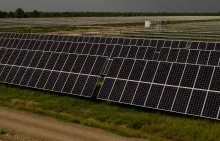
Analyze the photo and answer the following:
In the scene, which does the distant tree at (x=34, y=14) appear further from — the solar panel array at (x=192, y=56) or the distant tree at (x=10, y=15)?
the solar panel array at (x=192, y=56)

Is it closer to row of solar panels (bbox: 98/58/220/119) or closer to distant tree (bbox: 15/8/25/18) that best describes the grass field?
row of solar panels (bbox: 98/58/220/119)

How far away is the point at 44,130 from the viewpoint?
15773 millimetres

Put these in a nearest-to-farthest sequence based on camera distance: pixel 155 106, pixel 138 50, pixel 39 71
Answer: pixel 155 106 → pixel 39 71 → pixel 138 50

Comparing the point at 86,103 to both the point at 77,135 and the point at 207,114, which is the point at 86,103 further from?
the point at 207,114

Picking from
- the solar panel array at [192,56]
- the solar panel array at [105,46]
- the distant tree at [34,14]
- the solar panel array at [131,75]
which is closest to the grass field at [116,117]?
the solar panel array at [131,75]

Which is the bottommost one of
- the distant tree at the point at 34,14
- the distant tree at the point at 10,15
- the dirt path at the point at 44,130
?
the dirt path at the point at 44,130

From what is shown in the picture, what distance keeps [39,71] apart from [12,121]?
635 centimetres

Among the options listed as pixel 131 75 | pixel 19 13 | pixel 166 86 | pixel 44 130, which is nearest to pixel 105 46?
pixel 131 75

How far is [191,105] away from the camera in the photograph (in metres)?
16.8

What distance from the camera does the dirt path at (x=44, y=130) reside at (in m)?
14.8

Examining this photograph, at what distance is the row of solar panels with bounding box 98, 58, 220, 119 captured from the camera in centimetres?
1669

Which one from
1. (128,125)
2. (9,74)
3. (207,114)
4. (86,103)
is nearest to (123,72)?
(86,103)

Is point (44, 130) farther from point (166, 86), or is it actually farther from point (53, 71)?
point (53, 71)

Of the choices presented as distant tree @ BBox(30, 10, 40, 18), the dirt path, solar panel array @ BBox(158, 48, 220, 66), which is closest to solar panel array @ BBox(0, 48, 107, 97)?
the dirt path
